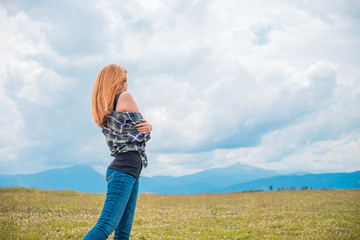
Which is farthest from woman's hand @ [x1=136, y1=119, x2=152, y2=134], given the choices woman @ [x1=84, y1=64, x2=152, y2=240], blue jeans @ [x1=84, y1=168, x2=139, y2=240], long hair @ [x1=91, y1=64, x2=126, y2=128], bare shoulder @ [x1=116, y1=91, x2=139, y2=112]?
blue jeans @ [x1=84, y1=168, x2=139, y2=240]

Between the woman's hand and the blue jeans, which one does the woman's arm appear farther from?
the blue jeans

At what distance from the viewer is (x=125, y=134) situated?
493 centimetres

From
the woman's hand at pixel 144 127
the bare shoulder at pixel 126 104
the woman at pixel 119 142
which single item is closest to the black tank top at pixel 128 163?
the woman at pixel 119 142

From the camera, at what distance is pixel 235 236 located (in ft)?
38.5

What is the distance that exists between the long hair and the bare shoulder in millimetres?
150

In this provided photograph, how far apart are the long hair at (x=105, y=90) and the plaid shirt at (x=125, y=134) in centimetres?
15

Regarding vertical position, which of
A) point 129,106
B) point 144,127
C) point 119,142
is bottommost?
point 119,142

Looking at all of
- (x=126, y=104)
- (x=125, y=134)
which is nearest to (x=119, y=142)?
(x=125, y=134)

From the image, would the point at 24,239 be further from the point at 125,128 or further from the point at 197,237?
the point at 125,128

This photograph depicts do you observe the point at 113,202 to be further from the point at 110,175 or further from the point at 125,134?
the point at 125,134

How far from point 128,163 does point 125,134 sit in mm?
500

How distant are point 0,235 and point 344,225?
1434 centimetres

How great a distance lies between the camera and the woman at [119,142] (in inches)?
185

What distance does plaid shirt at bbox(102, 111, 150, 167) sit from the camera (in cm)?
486
